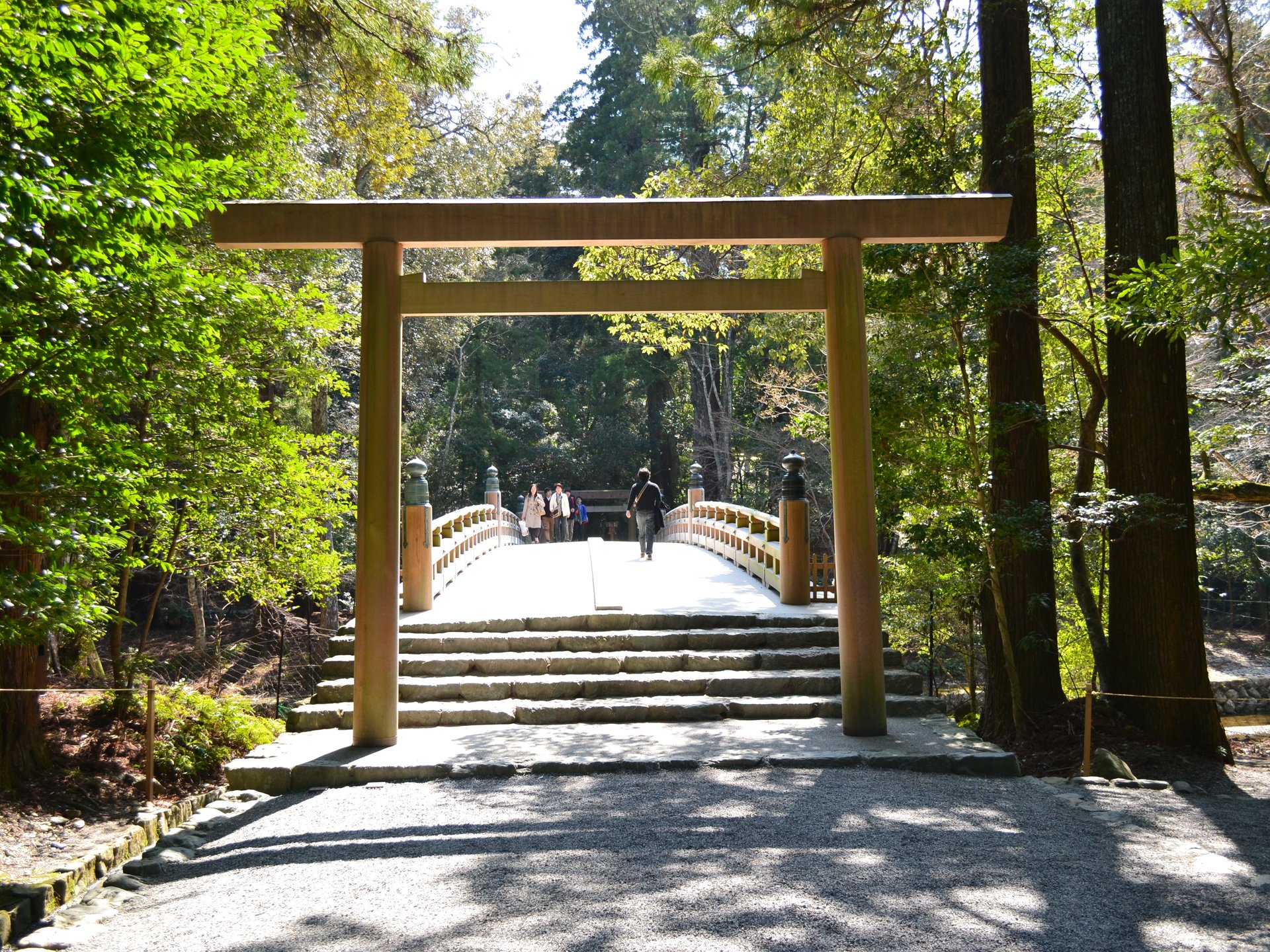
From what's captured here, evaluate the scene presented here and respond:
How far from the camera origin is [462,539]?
42.2ft

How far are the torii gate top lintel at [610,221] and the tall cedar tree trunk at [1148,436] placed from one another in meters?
1.40

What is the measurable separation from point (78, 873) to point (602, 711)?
385cm

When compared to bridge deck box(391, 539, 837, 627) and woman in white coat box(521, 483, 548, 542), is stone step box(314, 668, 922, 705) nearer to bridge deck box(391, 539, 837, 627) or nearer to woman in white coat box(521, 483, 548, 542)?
bridge deck box(391, 539, 837, 627)

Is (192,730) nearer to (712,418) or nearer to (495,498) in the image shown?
(495,498)

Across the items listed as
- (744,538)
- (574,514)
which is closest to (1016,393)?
(744,538)

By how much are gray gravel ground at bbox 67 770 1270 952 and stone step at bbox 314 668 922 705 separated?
6.06ft

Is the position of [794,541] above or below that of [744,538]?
below

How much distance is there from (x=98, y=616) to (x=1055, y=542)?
7116 millimetres

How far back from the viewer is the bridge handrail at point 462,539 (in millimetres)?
11305

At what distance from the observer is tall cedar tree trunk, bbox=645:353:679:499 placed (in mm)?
29750

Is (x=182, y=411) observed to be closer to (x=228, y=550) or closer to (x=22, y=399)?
(x=22, y=399)

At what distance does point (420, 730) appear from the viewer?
7500mm

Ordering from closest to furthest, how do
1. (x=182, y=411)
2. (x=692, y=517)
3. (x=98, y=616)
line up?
(x=98, y=616) → (x=182, y=411) → (x=692, y=517)

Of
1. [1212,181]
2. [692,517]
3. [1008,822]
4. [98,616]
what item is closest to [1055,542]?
[1212,181]
